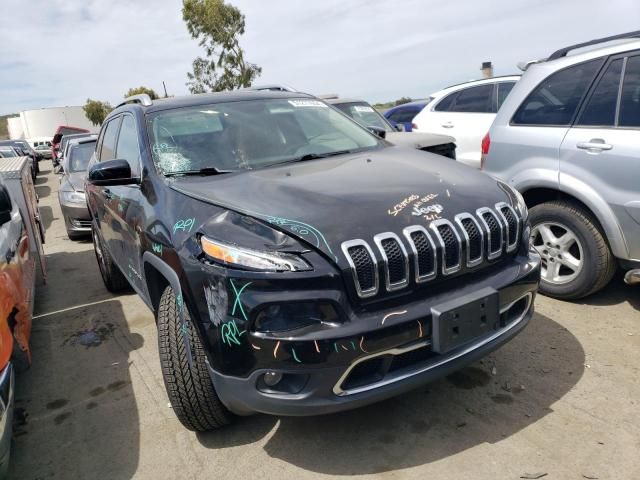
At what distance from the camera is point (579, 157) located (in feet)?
12.0

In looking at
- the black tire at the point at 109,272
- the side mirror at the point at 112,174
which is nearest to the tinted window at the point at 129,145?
the side mirror at the point at 112,174

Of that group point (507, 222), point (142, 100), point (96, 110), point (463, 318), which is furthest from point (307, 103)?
point (96, 110)

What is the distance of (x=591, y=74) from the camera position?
12.2ft

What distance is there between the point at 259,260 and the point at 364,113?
640cm

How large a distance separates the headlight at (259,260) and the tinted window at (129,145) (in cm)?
134

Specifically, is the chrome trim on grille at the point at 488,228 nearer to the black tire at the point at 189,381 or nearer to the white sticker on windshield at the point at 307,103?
the black tire at the point at 189,381

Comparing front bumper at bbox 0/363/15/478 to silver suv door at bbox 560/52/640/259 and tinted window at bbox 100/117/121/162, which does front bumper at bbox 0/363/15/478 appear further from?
silver suv door at bbox 560/52/640/259

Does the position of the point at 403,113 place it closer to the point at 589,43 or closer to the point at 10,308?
the point at 589,43

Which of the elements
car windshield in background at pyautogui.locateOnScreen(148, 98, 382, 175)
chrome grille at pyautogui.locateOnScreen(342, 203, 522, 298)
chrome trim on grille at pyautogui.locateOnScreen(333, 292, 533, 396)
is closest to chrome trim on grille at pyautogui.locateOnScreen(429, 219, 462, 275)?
chrome grille at pyautogui.locateOnScreen(342, 203, 522, 298)

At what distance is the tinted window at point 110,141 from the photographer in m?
4.23

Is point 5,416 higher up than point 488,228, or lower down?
lower down

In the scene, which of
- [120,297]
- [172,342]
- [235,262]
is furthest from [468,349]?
[120,297]

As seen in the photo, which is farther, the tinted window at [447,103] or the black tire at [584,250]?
the tinted window at [447,103]

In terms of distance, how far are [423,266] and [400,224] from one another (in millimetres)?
207
